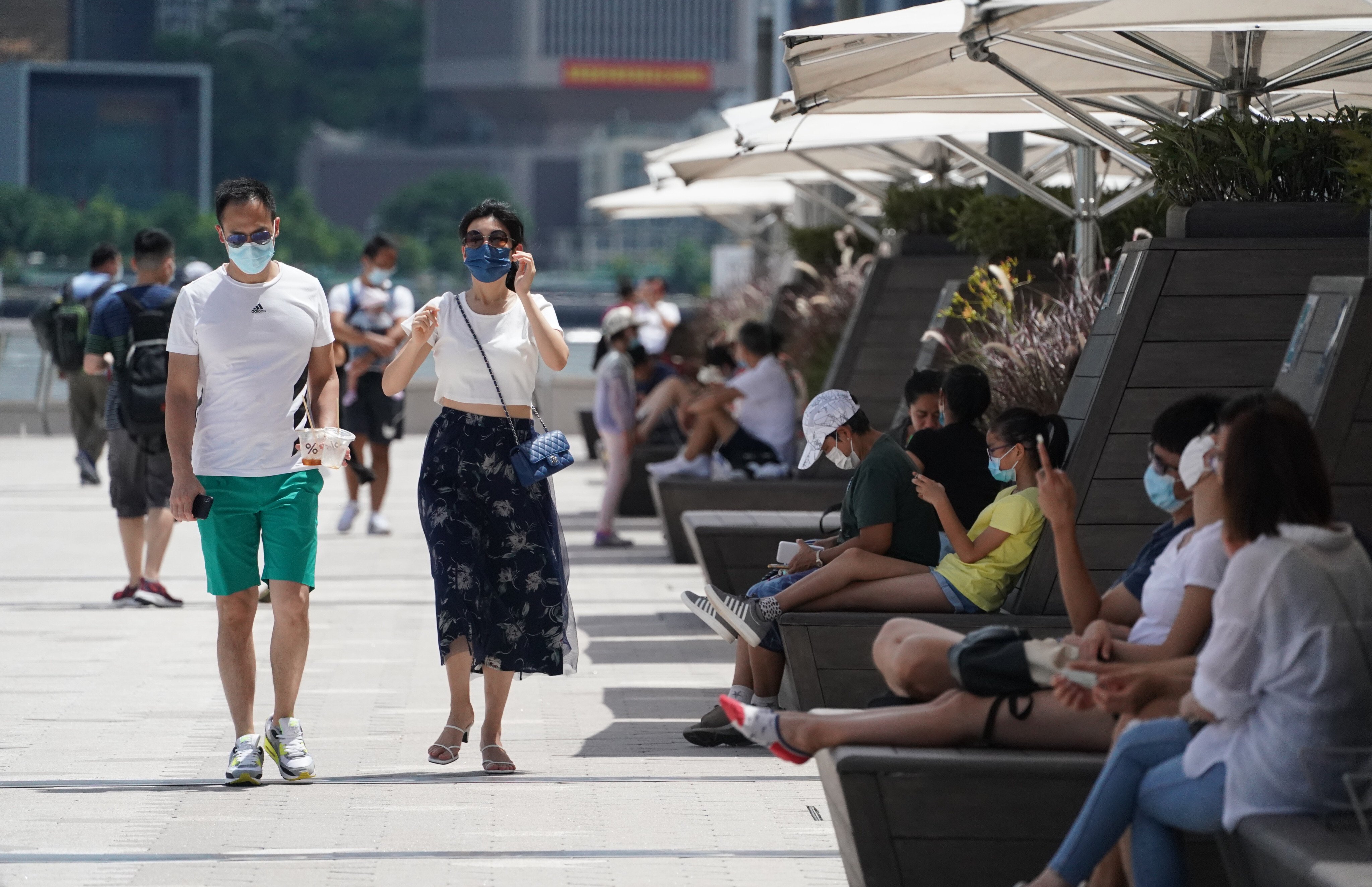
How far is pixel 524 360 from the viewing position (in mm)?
5801

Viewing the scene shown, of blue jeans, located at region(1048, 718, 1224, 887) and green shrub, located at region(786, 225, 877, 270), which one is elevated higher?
green shrub, located at region(786, 225, 877, 270)

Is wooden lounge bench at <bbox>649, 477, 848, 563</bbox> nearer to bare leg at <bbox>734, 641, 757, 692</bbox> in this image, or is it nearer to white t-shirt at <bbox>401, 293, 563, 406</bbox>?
bare leg at <bbox>734, 641, 757, 692</bbox>

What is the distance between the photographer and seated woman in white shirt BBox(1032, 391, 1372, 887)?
11.1 ft

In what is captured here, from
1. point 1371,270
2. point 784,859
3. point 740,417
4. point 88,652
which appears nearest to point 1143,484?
point 1371,270

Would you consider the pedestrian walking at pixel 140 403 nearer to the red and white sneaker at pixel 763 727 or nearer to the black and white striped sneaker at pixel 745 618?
the black and white striped sneaker at pixel 745 618

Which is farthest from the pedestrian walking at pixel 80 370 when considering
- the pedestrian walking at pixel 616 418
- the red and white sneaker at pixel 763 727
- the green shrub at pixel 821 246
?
the red and white sneaker at pixel 763 727

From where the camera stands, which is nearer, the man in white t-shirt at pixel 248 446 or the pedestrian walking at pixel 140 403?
the man in white t-shirt at pixel 248 446

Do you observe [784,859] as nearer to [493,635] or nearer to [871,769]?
[871,769]

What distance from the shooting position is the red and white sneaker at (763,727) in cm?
412

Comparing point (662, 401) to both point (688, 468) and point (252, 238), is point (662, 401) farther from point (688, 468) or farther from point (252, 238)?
point (252, 238)

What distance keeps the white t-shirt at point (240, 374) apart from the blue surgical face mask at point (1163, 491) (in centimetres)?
243

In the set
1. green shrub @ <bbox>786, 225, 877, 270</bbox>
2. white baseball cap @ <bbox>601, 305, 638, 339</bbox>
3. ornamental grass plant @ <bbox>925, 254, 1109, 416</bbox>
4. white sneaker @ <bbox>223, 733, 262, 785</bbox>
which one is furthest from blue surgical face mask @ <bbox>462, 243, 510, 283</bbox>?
green shrub @ <bbox>786, 225, 877, 270</bbox>

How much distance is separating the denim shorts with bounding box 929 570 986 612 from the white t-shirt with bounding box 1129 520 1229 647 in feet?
4.63

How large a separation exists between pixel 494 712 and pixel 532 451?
770 millimetres
